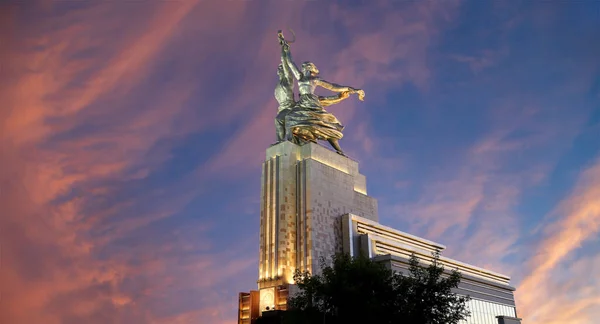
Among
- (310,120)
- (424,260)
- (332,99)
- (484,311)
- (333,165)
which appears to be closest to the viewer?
(333,165)

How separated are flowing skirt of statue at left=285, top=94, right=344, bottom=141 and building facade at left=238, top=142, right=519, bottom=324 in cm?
298

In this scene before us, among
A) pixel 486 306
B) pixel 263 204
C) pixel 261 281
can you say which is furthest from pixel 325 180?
pixel 486 306

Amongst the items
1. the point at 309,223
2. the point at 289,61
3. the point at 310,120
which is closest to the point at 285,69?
the point at 289,61

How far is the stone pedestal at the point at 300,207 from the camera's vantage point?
2544 inches

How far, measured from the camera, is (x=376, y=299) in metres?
43.5

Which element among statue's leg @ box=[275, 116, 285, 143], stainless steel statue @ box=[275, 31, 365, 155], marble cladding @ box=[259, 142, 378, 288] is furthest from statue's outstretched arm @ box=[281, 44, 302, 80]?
marble cladding @ box=[259, 142, 378, 288]

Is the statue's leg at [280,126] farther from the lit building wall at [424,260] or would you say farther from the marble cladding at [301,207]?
the lit building wall at [424,260]

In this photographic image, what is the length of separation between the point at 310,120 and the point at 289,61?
9497mm

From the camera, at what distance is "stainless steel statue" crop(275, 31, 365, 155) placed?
244 feet

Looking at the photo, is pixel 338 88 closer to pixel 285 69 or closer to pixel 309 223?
pixel 285 69

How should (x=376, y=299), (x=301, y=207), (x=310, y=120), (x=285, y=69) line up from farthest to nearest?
(x=285, y=69) < (x=310, y=120) < (x=301, y=207) < (x=376, y=299)

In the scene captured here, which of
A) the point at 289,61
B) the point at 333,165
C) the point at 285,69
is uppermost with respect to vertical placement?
the point at 289,61

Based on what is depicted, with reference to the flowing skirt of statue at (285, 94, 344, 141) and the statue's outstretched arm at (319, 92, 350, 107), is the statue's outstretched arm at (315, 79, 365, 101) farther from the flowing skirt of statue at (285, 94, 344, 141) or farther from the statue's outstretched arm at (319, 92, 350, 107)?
the flowing skirt of statue at (285, 94, 344, 141)

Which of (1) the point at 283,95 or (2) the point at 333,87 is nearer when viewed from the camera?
(1) the point at 283,95
